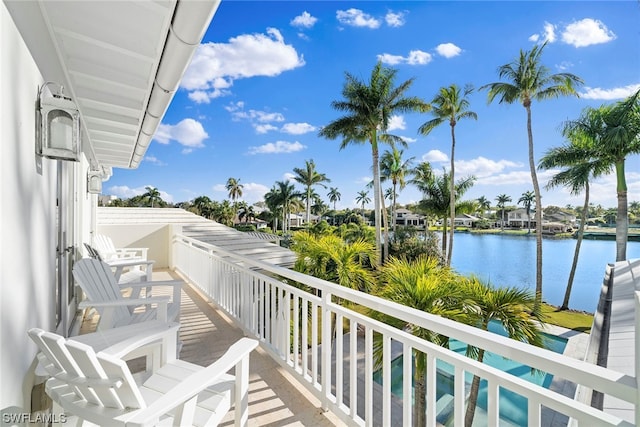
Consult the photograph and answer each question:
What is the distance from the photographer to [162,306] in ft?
8.57

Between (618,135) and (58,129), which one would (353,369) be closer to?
(58,129)

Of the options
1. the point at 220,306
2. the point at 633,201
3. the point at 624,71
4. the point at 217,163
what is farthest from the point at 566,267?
the point at 217,163

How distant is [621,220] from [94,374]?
19387 mm

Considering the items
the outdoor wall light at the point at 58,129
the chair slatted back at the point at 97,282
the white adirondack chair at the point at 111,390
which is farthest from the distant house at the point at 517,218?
the outdoor wall light at the point at 58,129

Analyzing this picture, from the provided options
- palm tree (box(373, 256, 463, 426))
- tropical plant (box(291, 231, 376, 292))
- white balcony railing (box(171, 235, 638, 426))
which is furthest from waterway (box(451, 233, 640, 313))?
white balcony railing (box(171, 235, 638, 426))

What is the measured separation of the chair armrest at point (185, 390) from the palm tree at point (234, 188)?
5064 centimetres

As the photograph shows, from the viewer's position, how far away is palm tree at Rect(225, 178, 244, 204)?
50.2 meters

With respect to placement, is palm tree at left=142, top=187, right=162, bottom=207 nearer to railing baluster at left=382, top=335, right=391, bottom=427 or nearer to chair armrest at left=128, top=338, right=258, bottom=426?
chair armrest at left=128, top=338, right=258, bottom=426

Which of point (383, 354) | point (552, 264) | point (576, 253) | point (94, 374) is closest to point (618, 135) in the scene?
point (576, 253)

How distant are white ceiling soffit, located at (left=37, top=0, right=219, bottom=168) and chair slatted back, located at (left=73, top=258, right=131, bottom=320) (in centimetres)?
161

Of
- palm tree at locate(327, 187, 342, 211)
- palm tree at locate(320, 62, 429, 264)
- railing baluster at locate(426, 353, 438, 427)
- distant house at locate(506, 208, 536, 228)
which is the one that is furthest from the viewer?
palm tree at locate(327, 187, 342, 211)

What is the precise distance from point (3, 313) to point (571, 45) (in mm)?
36923

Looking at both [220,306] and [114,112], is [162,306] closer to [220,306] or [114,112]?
[220,306]

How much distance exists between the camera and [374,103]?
16.9 meters
